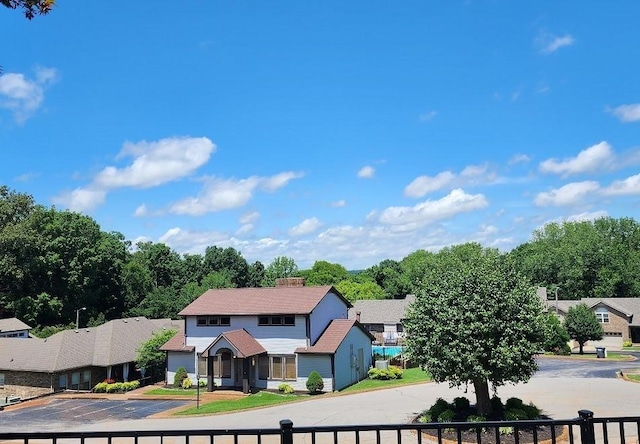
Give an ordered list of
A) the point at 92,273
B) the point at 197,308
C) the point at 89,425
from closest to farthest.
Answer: the point at 89,425 → the point at 197,308 → the point at 92,273

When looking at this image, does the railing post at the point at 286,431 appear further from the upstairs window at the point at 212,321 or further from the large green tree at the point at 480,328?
the upstairs window at the point at 212,321

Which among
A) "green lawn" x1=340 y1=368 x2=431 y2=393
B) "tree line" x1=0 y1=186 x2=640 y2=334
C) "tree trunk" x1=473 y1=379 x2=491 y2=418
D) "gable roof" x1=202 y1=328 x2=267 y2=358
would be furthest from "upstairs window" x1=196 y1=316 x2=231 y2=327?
"tree trunk" x1=473 y1=379 x2=491 y2=418

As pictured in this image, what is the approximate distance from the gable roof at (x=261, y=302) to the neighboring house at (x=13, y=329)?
18.9m

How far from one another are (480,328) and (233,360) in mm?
19832

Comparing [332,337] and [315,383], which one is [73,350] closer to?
[315,383]

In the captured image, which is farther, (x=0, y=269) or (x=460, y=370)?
(x=0, y=269)

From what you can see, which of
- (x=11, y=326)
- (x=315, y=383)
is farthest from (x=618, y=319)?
(x=11, y=326)

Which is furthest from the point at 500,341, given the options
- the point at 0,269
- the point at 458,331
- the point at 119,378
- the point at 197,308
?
the point at 0,269

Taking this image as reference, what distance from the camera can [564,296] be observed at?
74.1 meters

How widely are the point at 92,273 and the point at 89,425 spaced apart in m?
36.7

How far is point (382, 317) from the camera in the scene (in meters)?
62.9

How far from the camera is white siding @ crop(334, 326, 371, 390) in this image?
32.2m

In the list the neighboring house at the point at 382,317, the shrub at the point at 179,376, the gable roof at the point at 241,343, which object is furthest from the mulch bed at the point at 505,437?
the neighboring house at the point at 382,317

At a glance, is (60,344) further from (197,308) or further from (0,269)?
(0,269)
